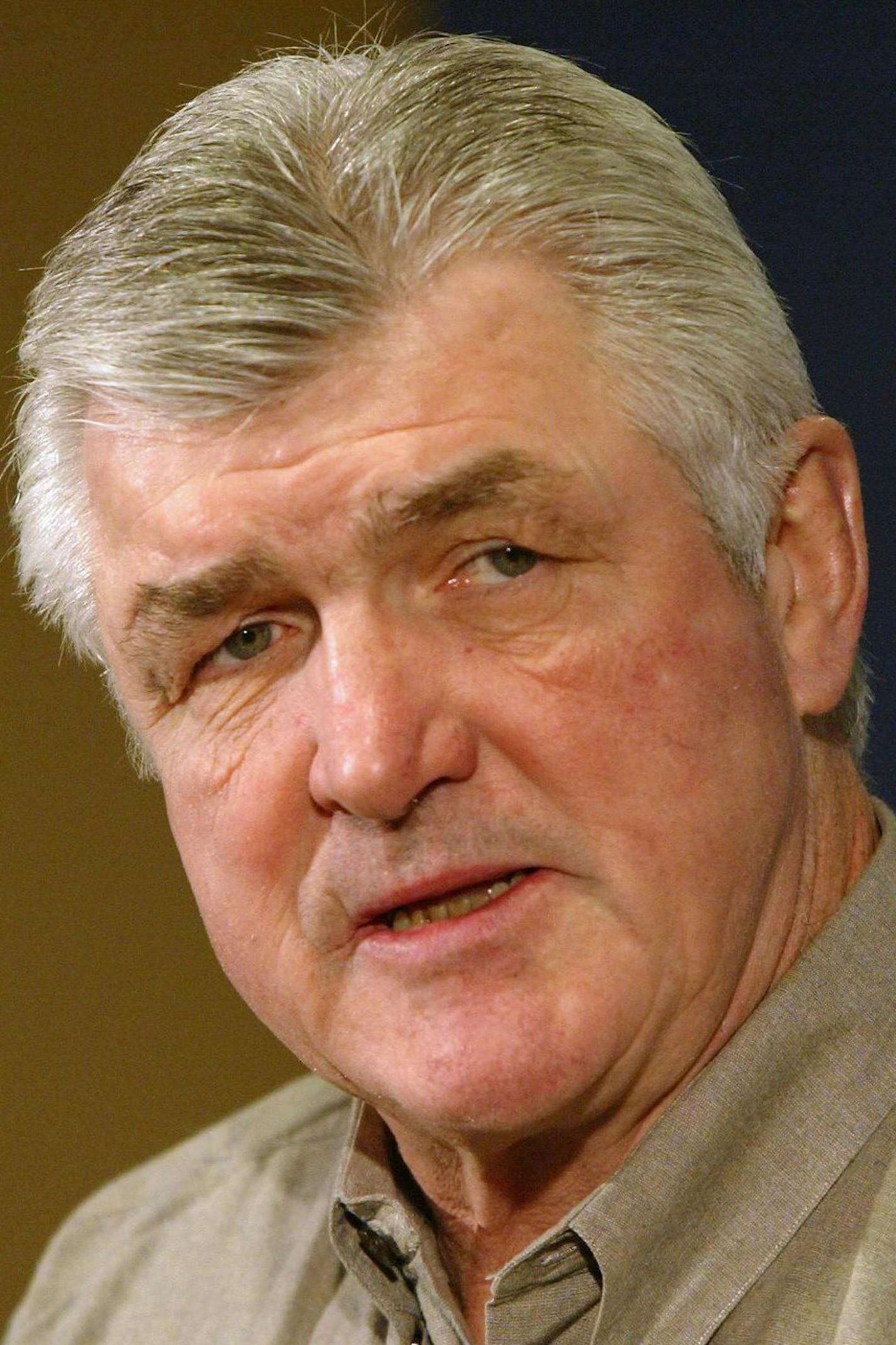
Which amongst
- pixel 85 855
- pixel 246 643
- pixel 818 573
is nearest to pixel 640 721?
pixel 818 573

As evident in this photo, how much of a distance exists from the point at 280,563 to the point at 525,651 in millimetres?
193

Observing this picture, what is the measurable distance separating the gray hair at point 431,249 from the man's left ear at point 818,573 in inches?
1.1

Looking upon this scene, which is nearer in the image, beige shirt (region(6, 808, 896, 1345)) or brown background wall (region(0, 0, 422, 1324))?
beige shirt (region(6, 808, 896, 1345))

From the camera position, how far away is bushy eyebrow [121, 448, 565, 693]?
4.04 feet

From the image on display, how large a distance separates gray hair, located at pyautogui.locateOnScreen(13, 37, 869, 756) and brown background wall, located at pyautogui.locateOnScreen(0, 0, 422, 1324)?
1136mm

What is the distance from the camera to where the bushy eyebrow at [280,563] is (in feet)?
4.04

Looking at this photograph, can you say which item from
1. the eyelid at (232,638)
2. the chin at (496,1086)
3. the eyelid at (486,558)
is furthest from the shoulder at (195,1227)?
the eyelid at (486,558)

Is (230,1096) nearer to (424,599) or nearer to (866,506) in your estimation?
(866,506)

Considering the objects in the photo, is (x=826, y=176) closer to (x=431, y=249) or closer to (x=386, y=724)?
(x=431, y=249)

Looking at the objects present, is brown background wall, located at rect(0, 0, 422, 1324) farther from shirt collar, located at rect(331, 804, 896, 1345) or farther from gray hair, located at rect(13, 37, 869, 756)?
shirt collar, located at rect(331, 804, 896, 1345)

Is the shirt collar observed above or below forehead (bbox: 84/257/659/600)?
below

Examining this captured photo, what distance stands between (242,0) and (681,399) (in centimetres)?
153

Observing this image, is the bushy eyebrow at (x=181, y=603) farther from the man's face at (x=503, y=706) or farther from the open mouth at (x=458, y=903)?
the open mouth at (x=458, y=903)

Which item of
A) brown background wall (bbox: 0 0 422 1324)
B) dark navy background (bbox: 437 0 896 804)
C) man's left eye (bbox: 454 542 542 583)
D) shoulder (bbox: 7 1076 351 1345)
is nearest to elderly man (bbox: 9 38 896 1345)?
man's left eye (bbox: 454 542 542 583)
